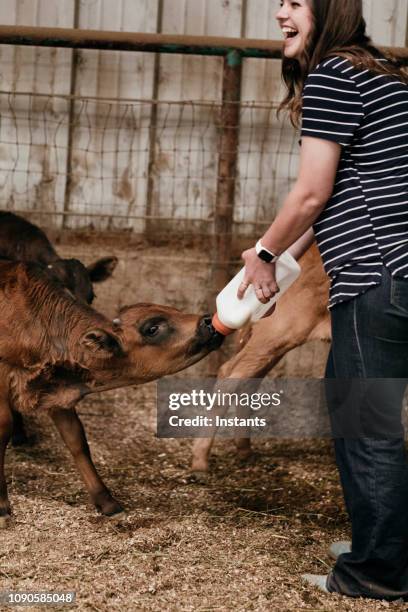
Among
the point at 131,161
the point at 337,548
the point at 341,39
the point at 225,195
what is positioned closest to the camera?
the point at 341,39

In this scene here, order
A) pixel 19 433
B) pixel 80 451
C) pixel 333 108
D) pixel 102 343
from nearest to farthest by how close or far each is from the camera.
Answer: pixel 333 108, pixel 102 343, pixel 80 451, pixel 19 433

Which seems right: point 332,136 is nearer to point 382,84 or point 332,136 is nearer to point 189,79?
point 382,84

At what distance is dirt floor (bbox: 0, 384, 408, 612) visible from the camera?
3641 mm

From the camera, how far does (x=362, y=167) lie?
3.26 meters

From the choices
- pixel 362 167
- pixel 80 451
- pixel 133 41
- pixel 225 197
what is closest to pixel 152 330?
pixel 80 451

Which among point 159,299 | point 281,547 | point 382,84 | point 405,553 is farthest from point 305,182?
point 159,299

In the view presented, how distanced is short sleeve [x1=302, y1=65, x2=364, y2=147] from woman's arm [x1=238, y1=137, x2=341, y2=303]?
33 mm

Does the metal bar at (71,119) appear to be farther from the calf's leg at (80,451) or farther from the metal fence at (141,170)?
the calf's leg at (80,451)

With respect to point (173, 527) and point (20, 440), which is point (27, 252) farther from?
point (173, 527)

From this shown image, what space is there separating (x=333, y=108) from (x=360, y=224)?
1.38 ft

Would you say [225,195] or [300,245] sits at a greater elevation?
[300,245]

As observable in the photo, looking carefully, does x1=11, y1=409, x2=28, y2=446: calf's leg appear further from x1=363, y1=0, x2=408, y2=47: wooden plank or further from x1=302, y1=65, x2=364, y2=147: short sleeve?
x1=363, y1=0, x2=408, y2=47: wooden plank

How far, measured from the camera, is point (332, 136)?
123 inches

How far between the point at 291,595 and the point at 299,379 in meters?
3.62
